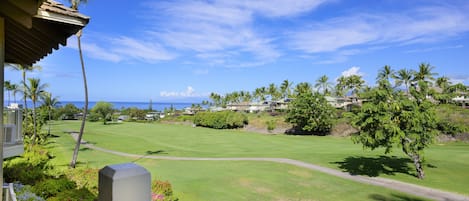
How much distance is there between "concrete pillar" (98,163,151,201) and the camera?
53.4 inches

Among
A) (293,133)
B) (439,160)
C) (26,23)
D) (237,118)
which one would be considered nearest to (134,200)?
(26,23)

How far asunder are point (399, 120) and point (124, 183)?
Answer: 19266 mm

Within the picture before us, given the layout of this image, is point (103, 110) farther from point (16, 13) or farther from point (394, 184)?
point (16, 13)

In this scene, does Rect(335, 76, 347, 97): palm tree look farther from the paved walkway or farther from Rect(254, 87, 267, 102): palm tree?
the paved walkway

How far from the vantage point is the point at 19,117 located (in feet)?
26.7

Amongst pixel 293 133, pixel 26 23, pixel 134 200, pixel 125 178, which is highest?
pixel 26 23

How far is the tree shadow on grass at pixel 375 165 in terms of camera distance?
19.8 metres

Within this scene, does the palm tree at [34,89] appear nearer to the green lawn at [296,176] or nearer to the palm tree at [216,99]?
the green lawn at [296,176]

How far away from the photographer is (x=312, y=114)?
46.2 meters

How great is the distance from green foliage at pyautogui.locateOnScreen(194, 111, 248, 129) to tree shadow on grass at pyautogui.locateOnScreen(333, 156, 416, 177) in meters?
36.1

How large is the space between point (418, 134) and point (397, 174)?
11.0 feet

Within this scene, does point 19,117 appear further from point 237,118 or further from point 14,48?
point 237,118

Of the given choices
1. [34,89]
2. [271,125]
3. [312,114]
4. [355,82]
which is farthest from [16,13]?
[355,82]

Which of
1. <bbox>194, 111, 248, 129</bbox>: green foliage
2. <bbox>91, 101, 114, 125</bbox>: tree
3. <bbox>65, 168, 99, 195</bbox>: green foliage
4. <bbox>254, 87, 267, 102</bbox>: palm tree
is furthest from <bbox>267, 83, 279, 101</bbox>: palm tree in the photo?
<bbox>65, 168, 99, 195</bbox>: green foliage
